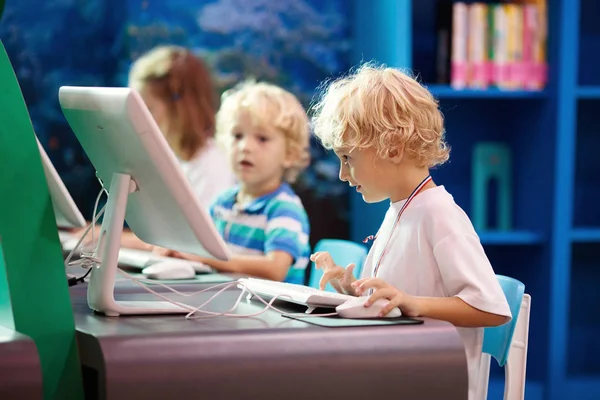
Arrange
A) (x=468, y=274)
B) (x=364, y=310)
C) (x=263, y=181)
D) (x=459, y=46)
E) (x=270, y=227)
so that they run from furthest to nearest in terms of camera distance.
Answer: (x=459, y=46)
(x=263, y=181)
(x=270, y=227)
(x=468, y=274)
(x=364, y=310)

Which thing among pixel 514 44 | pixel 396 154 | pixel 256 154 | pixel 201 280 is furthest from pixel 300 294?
pixel 514 44

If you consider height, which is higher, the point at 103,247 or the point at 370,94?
the point at 370,94

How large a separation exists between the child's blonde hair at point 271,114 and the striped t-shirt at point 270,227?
14cm

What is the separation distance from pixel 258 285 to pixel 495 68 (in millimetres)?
2106

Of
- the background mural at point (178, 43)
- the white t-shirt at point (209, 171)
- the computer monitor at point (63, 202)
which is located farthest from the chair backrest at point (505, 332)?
the background mural at point (178, 43)

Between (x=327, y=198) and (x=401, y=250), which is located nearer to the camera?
(x=401, y=250)

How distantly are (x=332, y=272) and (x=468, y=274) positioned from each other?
258mm

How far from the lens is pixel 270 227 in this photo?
2.49 m

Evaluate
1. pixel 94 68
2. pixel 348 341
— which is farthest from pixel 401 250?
pixel 94 68

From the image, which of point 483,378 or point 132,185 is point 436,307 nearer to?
point 483,378

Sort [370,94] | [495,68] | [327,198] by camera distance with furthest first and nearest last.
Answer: [327,198] → [495,68] → [370,94]

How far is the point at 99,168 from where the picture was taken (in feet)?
4.91

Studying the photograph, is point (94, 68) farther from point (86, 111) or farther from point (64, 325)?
point (64, 325)

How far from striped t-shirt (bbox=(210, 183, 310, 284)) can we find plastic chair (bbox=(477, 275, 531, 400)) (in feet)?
2.73
